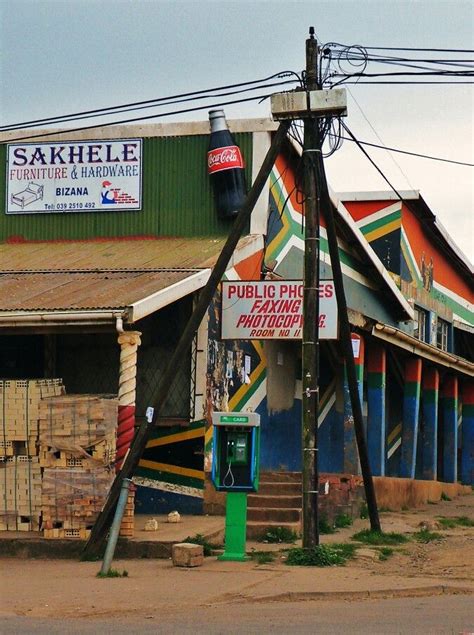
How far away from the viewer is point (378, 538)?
1934cm

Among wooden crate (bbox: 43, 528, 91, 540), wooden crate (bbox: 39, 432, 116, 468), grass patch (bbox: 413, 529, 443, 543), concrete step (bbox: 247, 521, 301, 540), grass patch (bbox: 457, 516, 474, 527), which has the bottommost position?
grass patch (bbox: 457, 516, 474, 527)

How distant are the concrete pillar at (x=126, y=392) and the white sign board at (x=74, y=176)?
253 inches

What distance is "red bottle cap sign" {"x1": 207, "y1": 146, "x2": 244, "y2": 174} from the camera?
22.5m

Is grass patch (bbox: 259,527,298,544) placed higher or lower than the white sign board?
lower

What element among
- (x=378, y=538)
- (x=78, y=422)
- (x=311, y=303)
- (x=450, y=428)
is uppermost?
(x=311, y=303)

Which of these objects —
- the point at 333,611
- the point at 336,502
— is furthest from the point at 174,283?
the point at 333,611

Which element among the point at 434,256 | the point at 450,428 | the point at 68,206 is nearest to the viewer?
the point at 68,206

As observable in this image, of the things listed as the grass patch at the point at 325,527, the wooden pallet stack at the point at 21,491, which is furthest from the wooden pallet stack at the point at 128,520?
the grass patch at the point at 325,527

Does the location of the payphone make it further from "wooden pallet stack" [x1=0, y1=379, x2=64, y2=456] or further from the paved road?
the paved road

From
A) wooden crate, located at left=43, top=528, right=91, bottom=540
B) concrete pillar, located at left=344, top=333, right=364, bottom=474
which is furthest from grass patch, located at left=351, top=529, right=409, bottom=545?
wooden crate, located at left=43, top=528, right=91, bottom=540

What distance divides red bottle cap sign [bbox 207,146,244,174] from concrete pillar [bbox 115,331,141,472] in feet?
19.1

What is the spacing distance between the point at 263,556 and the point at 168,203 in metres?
8.70

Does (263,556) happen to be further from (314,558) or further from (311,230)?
(311,230)

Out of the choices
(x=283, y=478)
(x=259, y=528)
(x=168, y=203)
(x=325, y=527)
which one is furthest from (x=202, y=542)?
(x=168, y=203)
